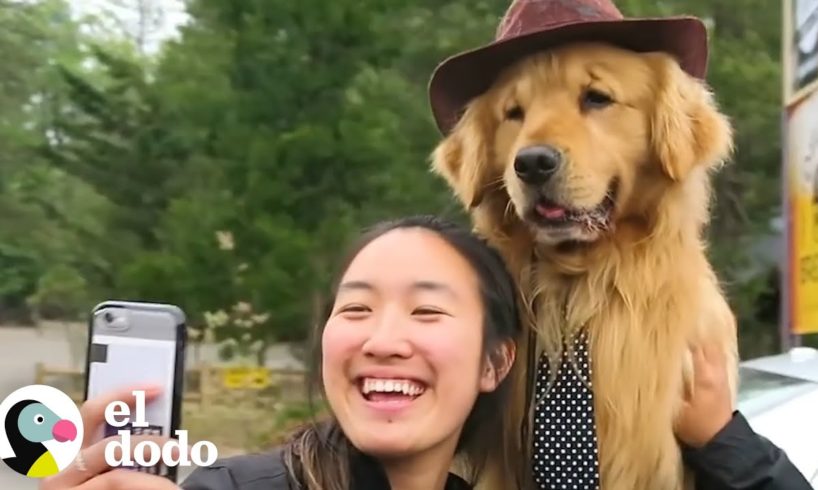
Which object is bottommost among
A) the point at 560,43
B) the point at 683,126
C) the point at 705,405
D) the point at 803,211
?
the point at 705,405

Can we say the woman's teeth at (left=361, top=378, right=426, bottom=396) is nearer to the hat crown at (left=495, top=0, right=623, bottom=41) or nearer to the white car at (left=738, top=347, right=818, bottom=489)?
the hat crown at (left=495, top=0, right=623, bottom=41)

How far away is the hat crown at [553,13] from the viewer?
2.21 metres

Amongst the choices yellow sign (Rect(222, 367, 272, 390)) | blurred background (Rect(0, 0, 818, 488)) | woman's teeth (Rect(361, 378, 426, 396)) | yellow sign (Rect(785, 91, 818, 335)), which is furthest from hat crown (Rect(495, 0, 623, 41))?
yellow sign (Rect(222, 367, 272, 390))

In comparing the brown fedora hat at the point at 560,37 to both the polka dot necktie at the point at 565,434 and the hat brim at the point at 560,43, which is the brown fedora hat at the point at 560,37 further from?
the polka dot necktie at the point at 565,434

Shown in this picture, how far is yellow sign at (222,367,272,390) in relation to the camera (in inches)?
354

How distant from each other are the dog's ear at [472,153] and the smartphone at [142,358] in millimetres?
1144

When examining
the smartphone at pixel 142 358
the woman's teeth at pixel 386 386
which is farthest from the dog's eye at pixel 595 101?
the smartphone at pixel 142 358

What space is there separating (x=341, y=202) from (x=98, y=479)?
7085 mm

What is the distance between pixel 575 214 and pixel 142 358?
1.14 metres

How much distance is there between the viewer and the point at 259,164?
318 inches

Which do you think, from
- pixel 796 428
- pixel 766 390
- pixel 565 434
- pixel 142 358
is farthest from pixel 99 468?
pixel 766 390

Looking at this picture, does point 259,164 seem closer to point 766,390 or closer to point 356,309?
point 766,390

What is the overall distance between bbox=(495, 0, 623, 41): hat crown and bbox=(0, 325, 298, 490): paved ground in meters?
7.17

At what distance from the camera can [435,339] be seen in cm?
166
